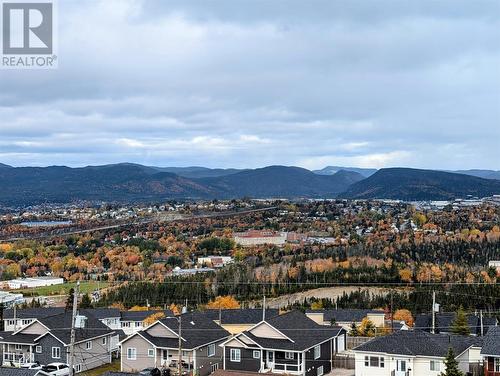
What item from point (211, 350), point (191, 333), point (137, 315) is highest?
point (191, 333)

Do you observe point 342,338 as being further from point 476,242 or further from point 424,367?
point 476,242

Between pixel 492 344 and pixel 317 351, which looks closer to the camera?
pixel 492 344

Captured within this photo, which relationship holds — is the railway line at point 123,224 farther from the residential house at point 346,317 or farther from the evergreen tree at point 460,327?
the evergreen tree at point 460,327

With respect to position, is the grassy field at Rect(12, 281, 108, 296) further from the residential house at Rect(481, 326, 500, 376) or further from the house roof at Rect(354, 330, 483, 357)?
the residential house at Rect(481, 326, 500, 376)

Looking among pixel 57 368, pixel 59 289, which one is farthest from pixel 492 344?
pixel 59 289

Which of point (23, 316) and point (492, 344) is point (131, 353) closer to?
point (23, 316)

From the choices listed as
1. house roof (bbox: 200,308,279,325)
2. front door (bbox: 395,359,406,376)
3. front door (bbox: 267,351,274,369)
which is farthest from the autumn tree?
front door (bbox: 395,359,406,376)

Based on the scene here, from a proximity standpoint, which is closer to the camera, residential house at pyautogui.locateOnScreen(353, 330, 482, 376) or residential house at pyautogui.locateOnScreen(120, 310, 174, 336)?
residential house at pyautogui.locateOnScreen(353, 330, 482, 376)
